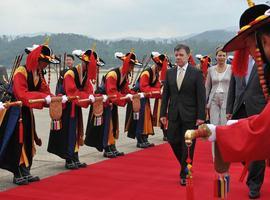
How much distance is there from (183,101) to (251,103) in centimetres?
100

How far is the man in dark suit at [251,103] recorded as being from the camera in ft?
16.0

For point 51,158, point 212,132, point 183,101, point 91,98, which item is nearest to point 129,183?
point 183,101

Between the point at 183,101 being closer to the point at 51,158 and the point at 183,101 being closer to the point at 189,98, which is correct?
the point at 189,98

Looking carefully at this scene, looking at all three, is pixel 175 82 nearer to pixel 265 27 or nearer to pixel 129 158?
pixel 129 158

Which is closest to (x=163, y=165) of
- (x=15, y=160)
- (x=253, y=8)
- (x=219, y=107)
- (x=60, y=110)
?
(x=219, y=107)

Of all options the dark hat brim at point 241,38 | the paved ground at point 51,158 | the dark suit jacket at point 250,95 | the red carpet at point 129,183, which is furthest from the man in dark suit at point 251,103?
the paved ground at point 51,158

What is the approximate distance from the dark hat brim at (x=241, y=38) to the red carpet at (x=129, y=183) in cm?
246

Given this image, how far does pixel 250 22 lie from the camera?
2832 mm

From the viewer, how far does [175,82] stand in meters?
5.80

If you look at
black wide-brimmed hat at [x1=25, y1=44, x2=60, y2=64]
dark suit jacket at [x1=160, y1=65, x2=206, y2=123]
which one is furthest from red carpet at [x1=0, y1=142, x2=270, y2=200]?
black wide-brimmed hat at [x1=25, y1=44, x2=60, y2=64]

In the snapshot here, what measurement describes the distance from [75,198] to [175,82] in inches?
68.9

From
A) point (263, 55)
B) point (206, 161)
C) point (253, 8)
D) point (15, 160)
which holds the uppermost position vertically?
point (253, 8)

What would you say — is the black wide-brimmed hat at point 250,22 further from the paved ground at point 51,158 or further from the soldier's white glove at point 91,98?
the soldier's white glove at point 91,98

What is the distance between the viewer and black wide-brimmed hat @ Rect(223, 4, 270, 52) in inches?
107
